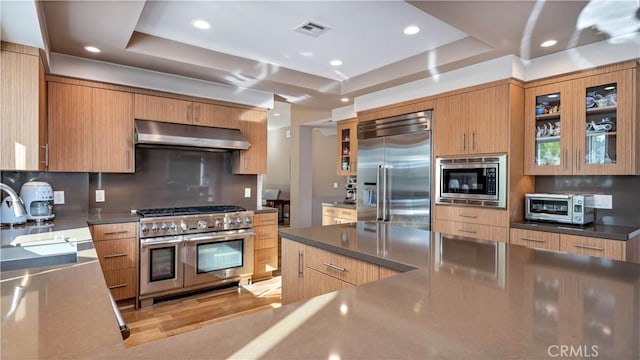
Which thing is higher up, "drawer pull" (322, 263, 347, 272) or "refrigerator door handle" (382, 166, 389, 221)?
"refrigerator door handle" (382, 166, 389, 221)

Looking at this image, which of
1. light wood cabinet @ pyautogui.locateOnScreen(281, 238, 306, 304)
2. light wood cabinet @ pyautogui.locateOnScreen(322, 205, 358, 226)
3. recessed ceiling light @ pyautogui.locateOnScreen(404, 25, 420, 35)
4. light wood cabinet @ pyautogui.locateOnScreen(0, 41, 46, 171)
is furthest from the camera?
light wood cabinet @ pyautogui.locateOnScreen(322, 205, 358, 226)

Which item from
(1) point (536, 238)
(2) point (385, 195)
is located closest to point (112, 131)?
(2) point (385, 195)

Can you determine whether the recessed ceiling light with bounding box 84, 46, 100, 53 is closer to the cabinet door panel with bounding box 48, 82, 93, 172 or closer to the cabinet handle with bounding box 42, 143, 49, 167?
the cabinet door panel with bounding box 48, 82, 93, 172

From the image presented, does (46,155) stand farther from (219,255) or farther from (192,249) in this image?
(219,255)

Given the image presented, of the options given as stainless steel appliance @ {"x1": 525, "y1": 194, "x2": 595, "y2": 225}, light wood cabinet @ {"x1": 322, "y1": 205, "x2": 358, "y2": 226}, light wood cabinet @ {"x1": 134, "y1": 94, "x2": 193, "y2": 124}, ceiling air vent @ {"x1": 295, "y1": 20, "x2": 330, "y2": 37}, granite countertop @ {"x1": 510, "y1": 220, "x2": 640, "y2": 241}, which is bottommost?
light wood cabinet @ {"x1": 322, "y1": 205, "x2": 358, "y2": 226}

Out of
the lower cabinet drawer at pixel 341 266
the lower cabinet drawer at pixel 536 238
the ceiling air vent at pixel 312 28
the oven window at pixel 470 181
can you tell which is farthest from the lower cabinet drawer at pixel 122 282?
the lower cabinet drawer at pixel 536 238

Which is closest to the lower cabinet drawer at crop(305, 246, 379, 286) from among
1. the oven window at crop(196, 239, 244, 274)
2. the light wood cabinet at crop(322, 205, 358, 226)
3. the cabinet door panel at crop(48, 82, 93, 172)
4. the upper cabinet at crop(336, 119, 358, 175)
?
the oven window at crop(196, 239, 244, 274)

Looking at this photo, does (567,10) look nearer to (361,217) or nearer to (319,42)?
(319,42)

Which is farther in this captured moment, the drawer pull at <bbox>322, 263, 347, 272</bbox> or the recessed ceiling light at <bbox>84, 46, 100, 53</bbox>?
the recessed ceiling light at <bbox>84, 46, 100, 53</bbox>

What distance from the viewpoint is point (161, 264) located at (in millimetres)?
3383

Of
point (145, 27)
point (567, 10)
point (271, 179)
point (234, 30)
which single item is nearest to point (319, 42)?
point (234, 30)

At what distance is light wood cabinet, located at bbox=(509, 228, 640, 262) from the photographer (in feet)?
8.37

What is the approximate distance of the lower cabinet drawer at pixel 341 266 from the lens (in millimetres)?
1622

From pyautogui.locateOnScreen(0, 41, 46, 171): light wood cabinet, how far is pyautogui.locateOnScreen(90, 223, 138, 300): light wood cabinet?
0.83 m
